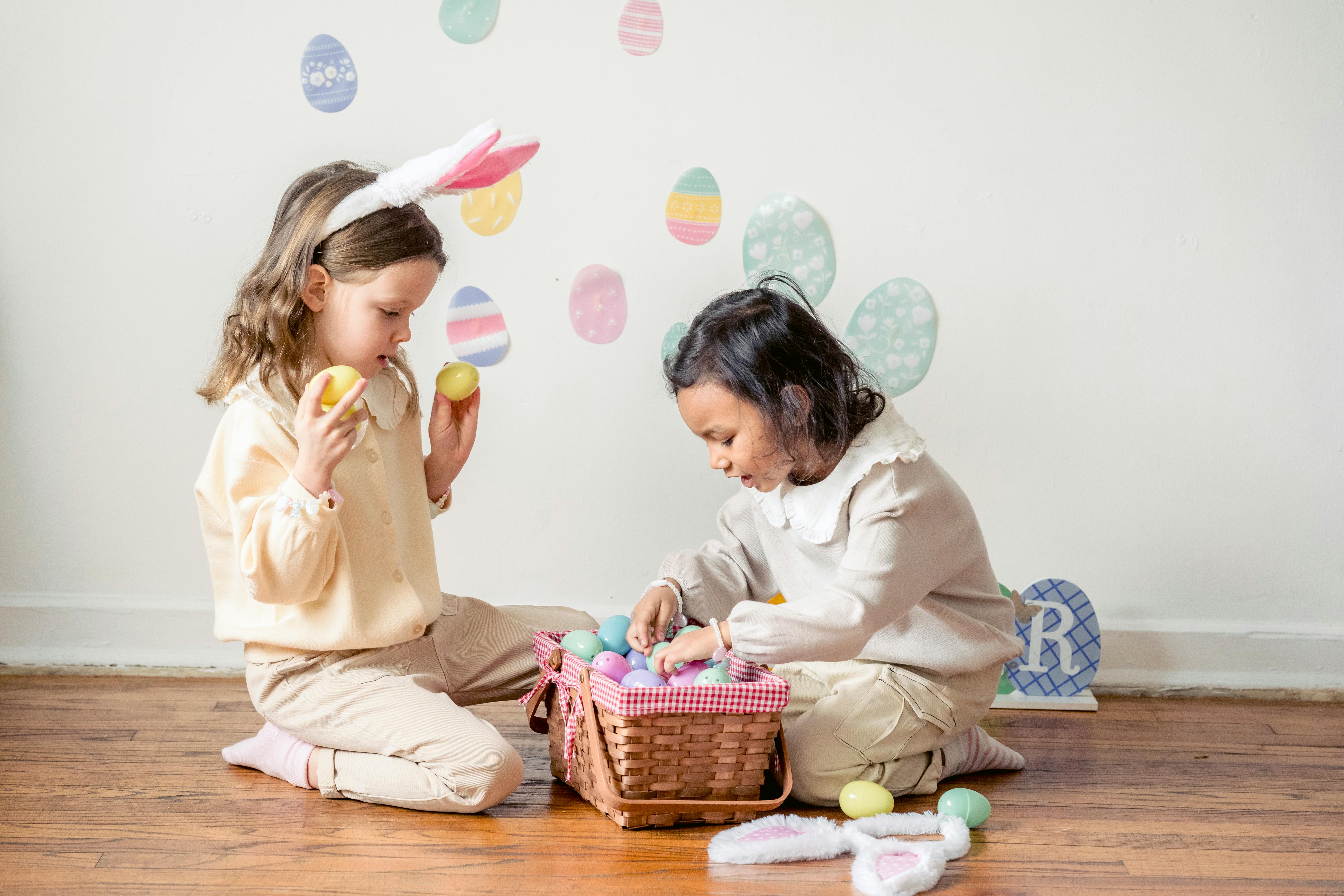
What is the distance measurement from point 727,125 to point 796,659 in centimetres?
101

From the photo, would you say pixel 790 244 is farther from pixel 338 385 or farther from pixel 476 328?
pixel 338 385

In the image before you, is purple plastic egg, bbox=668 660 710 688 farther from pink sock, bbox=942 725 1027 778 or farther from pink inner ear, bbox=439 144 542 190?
pink inner ear, bbox=439 144 542 190

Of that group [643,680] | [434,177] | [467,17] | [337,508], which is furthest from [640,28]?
[643,680]

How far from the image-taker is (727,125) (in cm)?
198

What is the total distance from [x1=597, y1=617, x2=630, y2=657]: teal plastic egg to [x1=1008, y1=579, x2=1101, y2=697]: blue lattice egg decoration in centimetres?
79

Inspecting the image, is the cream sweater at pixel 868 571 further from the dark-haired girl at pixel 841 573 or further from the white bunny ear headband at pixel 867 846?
the white bunny ear headband at pixel 867 846

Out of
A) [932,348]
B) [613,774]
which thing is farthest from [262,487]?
[932,348]

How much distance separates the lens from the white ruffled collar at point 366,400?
1.50 meters

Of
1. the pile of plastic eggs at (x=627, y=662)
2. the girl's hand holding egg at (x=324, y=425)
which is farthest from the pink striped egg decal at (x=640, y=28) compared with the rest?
the pile of plastic eggs at (x=627, y=662)

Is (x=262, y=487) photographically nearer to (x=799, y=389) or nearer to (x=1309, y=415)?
(x=799, y=389)

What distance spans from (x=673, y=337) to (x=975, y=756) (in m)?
0.88

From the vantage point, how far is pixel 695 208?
6.54 ft

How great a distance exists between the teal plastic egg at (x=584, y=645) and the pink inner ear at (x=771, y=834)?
31 centimetres

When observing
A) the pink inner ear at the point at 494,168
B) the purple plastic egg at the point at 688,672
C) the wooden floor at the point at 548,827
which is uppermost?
the pink inner ear at the point at 494,168
